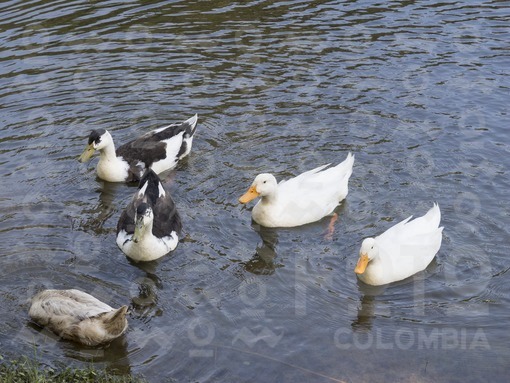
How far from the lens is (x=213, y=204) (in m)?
11.5

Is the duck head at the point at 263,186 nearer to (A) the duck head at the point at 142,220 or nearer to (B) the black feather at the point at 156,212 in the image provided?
(B) the black feather at the point at 156,212

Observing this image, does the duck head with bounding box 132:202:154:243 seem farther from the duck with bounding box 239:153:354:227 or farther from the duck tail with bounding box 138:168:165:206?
the duck with bounding box 239:153:354:227

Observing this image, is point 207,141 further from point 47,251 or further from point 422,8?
point 422,8

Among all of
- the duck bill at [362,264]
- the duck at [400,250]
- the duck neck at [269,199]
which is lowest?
the duck at [400,250]

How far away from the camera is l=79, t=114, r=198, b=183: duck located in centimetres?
1229

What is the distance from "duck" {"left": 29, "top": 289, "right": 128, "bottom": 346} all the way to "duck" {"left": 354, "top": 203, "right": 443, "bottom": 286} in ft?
9.00

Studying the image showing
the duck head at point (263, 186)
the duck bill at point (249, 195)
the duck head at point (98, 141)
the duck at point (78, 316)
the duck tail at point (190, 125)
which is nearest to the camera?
the duck at point (78, 316)

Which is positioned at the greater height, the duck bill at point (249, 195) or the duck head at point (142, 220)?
the duck head at point (142, 220)

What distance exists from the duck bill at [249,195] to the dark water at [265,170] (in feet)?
0.98

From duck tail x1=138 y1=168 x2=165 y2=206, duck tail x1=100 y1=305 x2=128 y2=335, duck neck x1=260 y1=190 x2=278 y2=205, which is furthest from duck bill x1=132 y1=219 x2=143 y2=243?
duck neck x1=260 y1=190 x2=278 y2=205

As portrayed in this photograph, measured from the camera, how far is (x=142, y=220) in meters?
10.3

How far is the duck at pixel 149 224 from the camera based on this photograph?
33.8ft

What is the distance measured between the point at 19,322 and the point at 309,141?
17.6ft

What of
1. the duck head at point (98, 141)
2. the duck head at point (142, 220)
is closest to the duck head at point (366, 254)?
the duck head at point (142, 220)
